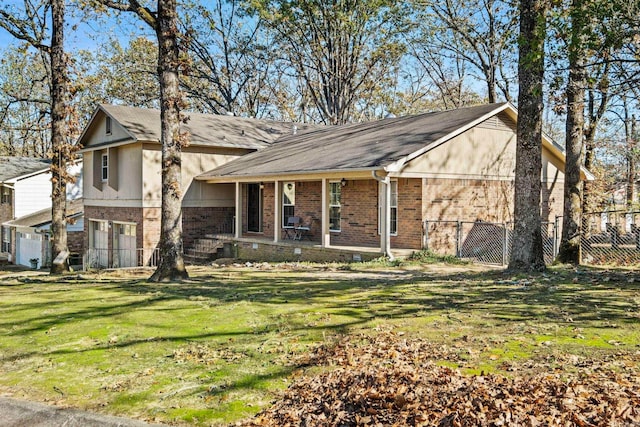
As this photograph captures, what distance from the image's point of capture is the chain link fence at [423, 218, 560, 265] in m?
17.1

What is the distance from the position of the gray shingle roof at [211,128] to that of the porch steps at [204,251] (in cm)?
433

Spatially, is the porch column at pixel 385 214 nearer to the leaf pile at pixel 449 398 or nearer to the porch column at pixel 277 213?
the porch column at pixel 277 213

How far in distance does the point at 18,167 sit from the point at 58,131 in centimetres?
2318

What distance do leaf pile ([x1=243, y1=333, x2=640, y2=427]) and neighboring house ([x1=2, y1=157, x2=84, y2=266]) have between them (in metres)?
27.5

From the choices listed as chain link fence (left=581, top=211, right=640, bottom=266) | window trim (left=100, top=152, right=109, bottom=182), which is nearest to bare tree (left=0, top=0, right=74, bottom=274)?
window trim (left=100, top=152, right=109, bottom=182)

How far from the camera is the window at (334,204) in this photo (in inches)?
766

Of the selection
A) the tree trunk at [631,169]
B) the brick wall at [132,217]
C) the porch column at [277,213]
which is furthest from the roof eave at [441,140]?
the brick wall at [132,217]

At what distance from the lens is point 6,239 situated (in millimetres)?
35844

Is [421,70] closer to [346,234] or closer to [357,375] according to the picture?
[346,234]

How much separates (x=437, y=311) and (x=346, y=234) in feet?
37.0

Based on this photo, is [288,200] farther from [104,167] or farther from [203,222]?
[104,167]

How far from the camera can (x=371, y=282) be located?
11.5 metres

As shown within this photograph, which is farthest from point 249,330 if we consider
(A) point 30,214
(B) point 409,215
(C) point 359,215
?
(A) point 30,214

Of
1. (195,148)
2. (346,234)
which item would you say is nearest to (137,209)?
(195,148)
